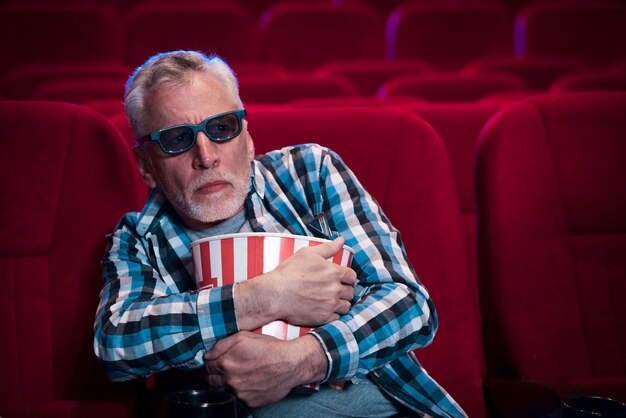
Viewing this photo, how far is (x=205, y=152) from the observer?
2.63 ft

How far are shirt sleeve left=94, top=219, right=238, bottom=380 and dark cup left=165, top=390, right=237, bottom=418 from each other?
146 millimetres

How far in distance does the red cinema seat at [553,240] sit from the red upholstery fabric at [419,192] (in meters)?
0.04

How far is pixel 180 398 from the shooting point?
0.54 metres

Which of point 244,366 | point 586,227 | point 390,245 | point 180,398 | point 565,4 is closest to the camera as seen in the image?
point 180,398

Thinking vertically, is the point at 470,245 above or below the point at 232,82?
below

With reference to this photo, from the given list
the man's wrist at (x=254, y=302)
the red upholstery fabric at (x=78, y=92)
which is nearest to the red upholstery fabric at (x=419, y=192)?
the man's wrist at (x=254, y=302)

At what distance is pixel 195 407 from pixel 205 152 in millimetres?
353

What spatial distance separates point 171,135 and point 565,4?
6.86ft

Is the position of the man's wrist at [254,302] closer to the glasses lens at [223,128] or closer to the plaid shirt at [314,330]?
the plaid shirt at [314,330]

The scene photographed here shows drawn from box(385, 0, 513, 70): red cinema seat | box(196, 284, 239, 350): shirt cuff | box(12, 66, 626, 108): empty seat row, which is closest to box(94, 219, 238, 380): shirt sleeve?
box(196, 284, 239, 350): shirt cuff

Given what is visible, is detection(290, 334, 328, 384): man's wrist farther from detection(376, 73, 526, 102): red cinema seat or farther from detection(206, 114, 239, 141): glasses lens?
detection(376, 73, 526, 102): red cinema seat

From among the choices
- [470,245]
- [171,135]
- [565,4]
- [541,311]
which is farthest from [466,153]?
[565,4]

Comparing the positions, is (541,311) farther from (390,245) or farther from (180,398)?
(180,398)

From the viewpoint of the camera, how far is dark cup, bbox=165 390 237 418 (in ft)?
1.65
